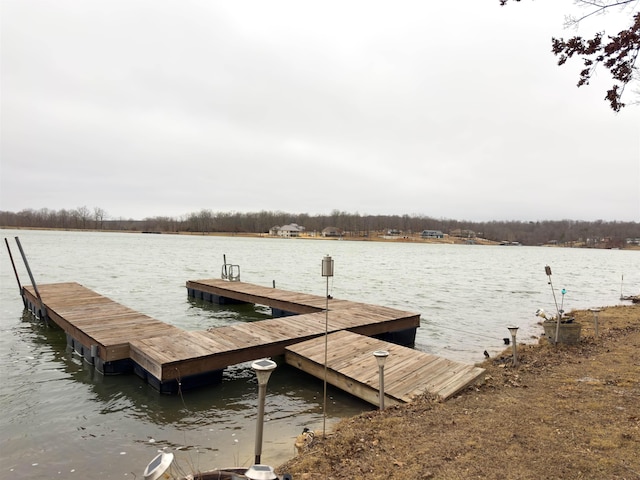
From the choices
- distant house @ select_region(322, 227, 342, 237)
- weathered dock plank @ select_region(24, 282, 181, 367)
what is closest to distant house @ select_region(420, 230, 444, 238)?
distant house @ select_region(322, 227, 342, 237)

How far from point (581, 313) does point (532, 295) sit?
8.92 m

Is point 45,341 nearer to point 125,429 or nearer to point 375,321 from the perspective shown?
point 125,429

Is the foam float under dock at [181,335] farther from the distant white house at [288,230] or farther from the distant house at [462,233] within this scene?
the distant house at [462,233]

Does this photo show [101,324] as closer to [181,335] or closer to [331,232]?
[181,335]

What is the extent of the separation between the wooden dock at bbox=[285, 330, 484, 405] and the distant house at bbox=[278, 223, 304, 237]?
439ft

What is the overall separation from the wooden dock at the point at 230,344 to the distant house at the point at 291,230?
426ft

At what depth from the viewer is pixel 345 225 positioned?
13538cm

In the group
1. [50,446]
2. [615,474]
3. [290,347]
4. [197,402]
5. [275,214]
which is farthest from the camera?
[275,214]

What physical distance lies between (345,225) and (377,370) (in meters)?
129

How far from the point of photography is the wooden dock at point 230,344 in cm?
653

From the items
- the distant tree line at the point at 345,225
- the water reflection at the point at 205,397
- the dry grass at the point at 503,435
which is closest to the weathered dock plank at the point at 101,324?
the water reflection at the point at 205,397

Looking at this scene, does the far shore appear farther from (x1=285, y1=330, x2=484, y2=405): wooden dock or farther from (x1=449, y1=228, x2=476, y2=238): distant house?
(x1=285, y1=330, x2=484, y2=405): wooden dock

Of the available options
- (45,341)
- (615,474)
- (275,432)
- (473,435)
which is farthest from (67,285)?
(615,474)

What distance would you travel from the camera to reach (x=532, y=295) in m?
24.7
